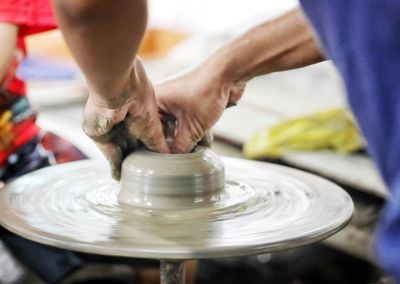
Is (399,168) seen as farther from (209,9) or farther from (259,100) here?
(209,9)

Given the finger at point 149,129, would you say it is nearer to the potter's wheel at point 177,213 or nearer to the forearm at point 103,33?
the potter's wheel at point 177,213

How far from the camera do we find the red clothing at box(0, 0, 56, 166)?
1.67 metres

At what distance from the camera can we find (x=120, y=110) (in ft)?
3.93

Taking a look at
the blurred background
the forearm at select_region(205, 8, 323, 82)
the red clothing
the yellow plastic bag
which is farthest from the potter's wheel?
the yellow plastic bag

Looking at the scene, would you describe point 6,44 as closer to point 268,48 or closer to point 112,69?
point 268,48

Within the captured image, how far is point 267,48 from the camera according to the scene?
1.50m

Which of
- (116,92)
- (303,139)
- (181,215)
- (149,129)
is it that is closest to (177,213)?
(181,215)

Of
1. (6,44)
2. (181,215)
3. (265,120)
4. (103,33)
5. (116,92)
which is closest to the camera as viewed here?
(103,33)

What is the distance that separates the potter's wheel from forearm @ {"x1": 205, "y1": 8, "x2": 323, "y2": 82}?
0.67ft

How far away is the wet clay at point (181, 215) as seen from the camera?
1.13 m

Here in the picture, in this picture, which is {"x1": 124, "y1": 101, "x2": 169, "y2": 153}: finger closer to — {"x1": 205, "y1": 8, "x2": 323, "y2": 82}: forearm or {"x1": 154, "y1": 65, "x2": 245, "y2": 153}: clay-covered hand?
{"x1": 154, "y1": 65, "x2": 245, "y2": 153}: clay-covered hand

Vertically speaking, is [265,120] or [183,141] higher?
[183,141]

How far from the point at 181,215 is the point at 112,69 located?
33cm

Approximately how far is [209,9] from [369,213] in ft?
6.94
